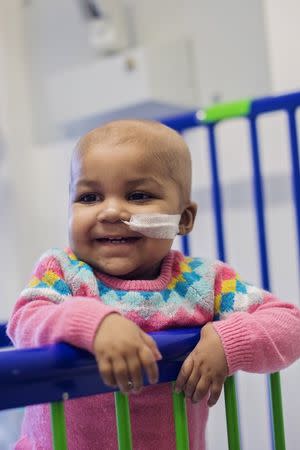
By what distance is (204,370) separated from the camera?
3.07ft

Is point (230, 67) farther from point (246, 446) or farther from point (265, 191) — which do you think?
point (246, 446)

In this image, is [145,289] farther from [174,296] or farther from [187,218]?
[187,218]

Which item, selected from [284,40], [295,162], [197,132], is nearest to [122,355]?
[295,162]

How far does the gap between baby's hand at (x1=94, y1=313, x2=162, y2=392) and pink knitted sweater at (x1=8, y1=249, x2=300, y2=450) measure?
3.2 inches

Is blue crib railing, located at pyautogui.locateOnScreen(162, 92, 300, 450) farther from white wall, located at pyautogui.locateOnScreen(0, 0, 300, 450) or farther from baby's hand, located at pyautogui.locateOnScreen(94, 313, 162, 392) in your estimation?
baby's hand, located at pyautogui.locateOnScreen(94, 313, 162, 392)

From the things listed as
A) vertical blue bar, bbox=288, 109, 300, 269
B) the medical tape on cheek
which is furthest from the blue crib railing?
the medical tape on cheek

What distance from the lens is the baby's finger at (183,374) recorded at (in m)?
0.92

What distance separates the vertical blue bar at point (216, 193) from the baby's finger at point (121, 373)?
93cm

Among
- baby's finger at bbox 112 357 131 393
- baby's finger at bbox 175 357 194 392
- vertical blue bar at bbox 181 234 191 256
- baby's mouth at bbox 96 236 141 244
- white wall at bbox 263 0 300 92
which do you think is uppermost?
white wall at bbox 263 0 300 92

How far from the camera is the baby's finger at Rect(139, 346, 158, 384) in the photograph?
0.83 m

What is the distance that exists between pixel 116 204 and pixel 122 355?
31cm

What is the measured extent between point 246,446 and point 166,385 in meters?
0.77

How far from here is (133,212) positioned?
108cm

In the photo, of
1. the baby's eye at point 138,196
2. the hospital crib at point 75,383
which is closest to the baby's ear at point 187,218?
the baby's eye at point 138,196
